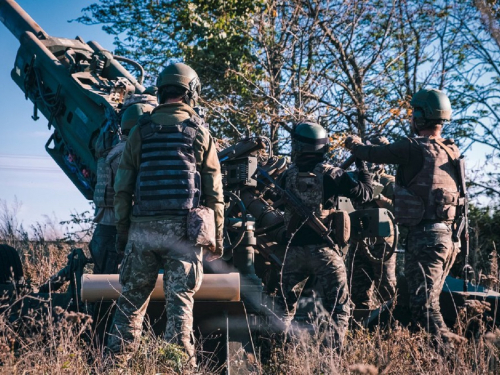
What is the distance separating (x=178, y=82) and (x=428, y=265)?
7.77 feet

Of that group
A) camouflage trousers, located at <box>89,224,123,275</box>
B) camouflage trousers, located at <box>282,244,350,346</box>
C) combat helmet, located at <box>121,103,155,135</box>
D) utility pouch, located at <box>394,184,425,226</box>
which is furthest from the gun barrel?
utility pouch, located at <box>394,184,425,226</box>

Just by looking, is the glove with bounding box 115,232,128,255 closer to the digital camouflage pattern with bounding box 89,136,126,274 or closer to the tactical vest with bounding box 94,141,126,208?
the tactical vest with bounding box 94,141,126,208

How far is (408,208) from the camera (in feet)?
17.7

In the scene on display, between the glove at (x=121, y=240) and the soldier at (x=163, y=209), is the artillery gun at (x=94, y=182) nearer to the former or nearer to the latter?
the glove at (x=121, y=240)

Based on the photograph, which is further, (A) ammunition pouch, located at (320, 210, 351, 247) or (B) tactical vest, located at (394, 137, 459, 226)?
(A) ammunition pouch, located at (320, 210, 351, 247)

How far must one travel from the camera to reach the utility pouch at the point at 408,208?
5355 mm

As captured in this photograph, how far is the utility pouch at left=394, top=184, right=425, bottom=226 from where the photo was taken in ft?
17.6

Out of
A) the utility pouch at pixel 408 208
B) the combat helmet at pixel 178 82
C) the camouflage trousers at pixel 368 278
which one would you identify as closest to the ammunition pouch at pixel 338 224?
the utility pouch at pixel 408 208

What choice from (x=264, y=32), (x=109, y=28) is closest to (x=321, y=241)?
(x=264, y=32)

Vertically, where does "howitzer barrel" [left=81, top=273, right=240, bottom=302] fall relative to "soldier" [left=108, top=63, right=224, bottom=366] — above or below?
below

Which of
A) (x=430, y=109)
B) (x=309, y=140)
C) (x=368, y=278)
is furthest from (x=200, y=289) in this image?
(x=368, y=278)

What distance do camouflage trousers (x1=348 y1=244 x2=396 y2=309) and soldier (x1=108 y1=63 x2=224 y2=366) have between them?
2.74 meters

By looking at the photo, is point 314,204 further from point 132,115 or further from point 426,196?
point 132,115

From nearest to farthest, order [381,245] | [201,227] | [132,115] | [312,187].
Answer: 1. [201,227]
2. [312,187]
3. [132,115]
4. [381,245]
